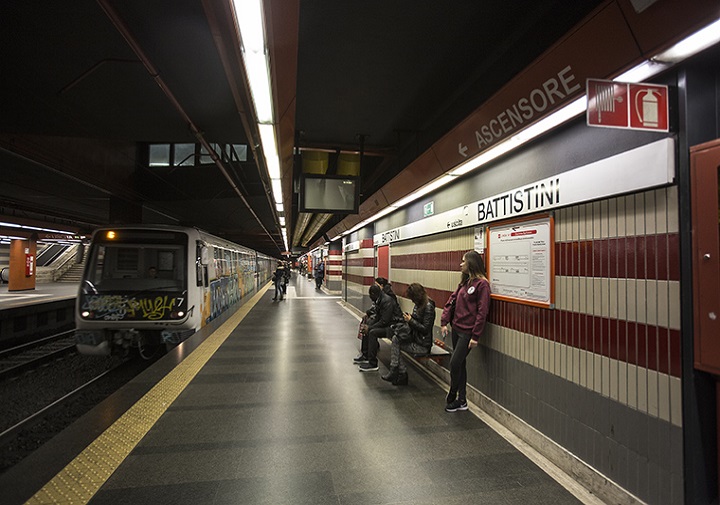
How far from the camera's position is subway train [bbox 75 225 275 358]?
204 inches

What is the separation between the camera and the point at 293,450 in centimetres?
280

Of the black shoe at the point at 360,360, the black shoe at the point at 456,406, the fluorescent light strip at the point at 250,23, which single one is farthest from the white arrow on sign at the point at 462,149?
the black shoe at the point at 360,360

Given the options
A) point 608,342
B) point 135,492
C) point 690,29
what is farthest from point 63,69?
point 608,342

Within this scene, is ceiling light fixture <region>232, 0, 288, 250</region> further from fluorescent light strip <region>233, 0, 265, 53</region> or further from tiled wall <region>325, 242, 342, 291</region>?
tiled wall <region>325, 242, 342, 291</region>

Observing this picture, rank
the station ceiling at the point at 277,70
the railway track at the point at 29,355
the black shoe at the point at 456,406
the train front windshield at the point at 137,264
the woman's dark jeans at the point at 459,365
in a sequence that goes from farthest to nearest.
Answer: the railway track at the point at 29,355, the train front windshield at the point at 137,264, the black shoe at the point at 456,406, the woman's dark jeans at the point at 459,365, the station ceiling at the point at 277,70

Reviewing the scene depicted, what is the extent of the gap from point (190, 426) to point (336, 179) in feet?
12.7

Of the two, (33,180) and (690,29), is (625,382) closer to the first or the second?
(690,29)

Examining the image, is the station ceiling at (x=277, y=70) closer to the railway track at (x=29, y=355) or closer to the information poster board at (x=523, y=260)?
the information poster board at (x=523, y=260)

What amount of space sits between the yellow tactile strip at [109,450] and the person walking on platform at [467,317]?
2.84 meters

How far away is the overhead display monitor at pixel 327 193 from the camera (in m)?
5.59

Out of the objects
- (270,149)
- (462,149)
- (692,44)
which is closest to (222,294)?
(270,149)

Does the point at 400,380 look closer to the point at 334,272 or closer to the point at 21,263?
the point at 334,272

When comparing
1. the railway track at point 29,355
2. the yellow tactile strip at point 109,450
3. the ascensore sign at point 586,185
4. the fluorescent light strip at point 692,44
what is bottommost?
the railway track at point 29,355

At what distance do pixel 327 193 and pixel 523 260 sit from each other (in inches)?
133
